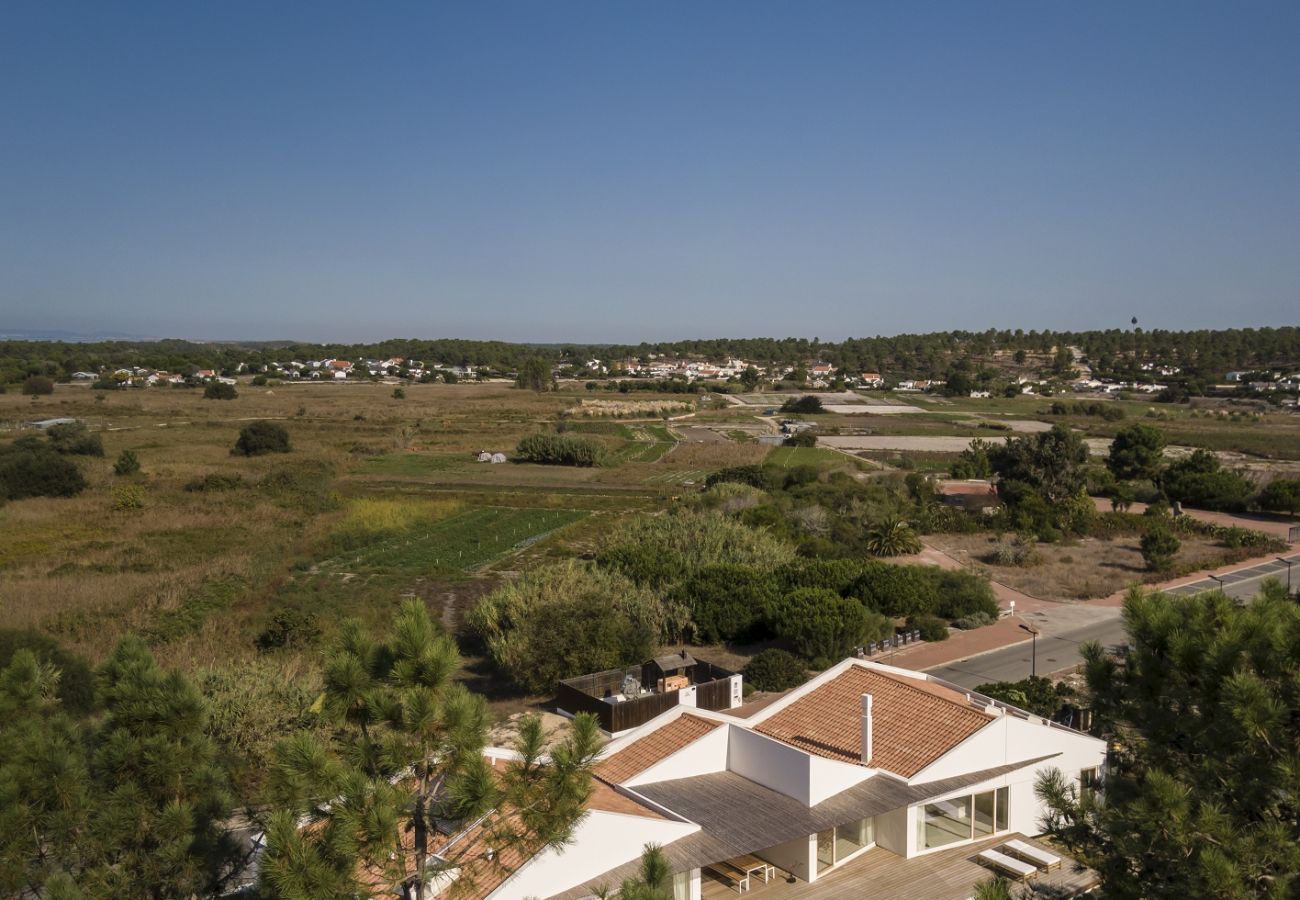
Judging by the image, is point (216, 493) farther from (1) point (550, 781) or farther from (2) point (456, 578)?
(1) point (550, 781)

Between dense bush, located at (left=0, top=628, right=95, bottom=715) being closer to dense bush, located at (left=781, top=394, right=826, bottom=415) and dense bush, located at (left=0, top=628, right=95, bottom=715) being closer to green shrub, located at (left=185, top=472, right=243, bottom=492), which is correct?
green shrub, located at (left=185, top=472, right=243, bottom=492)

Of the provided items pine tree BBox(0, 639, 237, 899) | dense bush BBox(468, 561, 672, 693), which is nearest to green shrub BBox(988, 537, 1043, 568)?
dense bush BBox(468, 561, 672, 693)

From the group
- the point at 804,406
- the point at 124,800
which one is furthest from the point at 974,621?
the point at 804,406

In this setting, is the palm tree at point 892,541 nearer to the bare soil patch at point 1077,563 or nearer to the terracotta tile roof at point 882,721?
the bare soil patch at point 1077,563

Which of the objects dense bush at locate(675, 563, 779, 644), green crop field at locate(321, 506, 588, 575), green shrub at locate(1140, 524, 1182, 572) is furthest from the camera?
green crop field at locate(321, 506, 588, 575)

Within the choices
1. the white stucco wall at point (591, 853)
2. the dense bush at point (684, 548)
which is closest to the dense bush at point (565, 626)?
the dense bush at point (684, 548)

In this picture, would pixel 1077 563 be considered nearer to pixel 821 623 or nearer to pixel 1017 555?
pixel 1017 555

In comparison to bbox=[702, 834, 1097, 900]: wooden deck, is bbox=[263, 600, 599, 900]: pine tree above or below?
above
